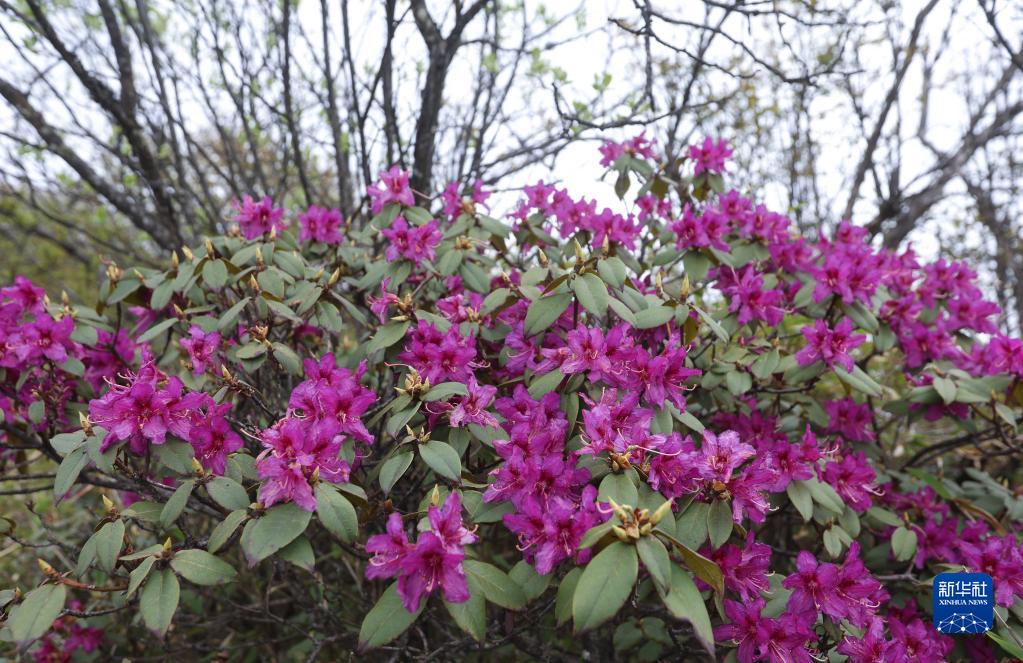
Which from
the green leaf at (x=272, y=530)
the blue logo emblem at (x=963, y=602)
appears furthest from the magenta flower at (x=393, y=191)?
the blue logo emblem at (x=963, y=602)

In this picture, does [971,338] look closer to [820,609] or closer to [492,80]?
[820,609]

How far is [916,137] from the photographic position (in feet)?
17.4

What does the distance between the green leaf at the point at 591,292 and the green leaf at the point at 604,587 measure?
1.94ft

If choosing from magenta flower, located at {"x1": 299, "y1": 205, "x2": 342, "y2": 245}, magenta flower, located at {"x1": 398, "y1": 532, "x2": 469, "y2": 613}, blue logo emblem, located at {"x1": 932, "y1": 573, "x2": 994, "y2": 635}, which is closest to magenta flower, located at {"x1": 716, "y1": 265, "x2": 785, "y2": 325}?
blue logo emblem, located at {"x1": 932, "y1": 573, "x2": 994, "y2": 635}

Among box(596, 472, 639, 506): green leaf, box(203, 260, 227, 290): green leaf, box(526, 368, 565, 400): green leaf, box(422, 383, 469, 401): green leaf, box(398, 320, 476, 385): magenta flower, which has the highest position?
box(203, 260, 227, 290): green leaf

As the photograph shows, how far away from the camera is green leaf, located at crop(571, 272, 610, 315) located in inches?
60.3

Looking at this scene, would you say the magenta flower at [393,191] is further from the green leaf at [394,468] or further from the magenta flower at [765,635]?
the magenta flower at [765,635]

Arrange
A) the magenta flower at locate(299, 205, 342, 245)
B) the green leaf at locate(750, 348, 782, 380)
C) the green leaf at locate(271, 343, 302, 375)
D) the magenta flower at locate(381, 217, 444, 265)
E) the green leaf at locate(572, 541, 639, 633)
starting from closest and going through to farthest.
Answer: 1. the green leaf at locate(572, 541, 639, 633)
2. the green leaf at locate(271, 343, 302, 375)
3. the green leaf at locate(750, 348, 782, 380)
4. the magenta flower at locate(381, 217, 444, 265)
5. the magenta flower at locate(299, 205, 342, 245)

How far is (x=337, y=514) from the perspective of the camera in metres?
1.27

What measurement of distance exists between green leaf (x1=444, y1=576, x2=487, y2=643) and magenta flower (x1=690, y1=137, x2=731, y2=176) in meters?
1.89

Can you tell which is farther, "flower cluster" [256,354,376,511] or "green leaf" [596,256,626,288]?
"green leaf" [596,256,626,288]

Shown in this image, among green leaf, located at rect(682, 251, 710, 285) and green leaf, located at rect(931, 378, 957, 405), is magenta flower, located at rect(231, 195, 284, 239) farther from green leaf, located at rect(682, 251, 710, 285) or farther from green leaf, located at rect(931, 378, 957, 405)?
green leaf, located at rect(931, 378, 957, 405)

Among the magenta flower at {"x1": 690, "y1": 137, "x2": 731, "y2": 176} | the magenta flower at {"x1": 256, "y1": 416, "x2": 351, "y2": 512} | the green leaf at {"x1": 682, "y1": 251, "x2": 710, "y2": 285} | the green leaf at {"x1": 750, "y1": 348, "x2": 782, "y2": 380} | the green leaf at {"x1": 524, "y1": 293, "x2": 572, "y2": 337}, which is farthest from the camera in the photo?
the magenta flower at {"x1": 690, "y1": 137, "x2": 731, "y2": 176}

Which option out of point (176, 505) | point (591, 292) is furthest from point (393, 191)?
point (176, 505)
